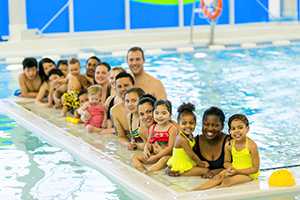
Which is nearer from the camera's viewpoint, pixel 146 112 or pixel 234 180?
pixel 234 180

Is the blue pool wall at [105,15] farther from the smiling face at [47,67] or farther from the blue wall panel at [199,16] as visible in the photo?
the smiling face at [47,67]

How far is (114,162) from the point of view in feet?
22.4

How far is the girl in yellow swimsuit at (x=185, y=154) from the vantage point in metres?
6.23

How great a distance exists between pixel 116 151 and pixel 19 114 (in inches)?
98.5

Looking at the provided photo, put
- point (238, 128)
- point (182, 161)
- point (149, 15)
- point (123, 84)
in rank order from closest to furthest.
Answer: point (238, 128) < point (182, 161) < point (123, 84) < point (149, 15)

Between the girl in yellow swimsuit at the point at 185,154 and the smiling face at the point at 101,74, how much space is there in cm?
232

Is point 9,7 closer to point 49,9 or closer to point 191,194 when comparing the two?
point 49,9

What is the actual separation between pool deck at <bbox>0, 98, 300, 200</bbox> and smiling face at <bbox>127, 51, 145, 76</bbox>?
734mm

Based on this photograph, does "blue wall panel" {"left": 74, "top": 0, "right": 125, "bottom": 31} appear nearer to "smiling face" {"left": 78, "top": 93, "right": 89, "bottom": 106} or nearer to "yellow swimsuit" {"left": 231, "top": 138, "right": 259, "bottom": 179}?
"smiling face" {"left": 78, "top": 93, "right": 89, "bottom": 106}

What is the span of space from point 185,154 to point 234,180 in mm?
532

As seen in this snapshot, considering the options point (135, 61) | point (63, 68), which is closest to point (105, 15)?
point (63, 68)

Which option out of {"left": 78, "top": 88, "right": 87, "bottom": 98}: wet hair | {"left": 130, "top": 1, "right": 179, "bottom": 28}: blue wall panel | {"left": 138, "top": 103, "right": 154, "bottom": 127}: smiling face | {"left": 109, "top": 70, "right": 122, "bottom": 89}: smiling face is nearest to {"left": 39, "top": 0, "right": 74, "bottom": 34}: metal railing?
{"left": 130, "top": 1, "right": 179, "bottom": 28}: blue wall panel

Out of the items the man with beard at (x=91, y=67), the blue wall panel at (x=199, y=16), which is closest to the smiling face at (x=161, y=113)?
the man with beard at (x=91, y=67)

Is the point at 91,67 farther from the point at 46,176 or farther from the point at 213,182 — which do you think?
the point at 213,182
